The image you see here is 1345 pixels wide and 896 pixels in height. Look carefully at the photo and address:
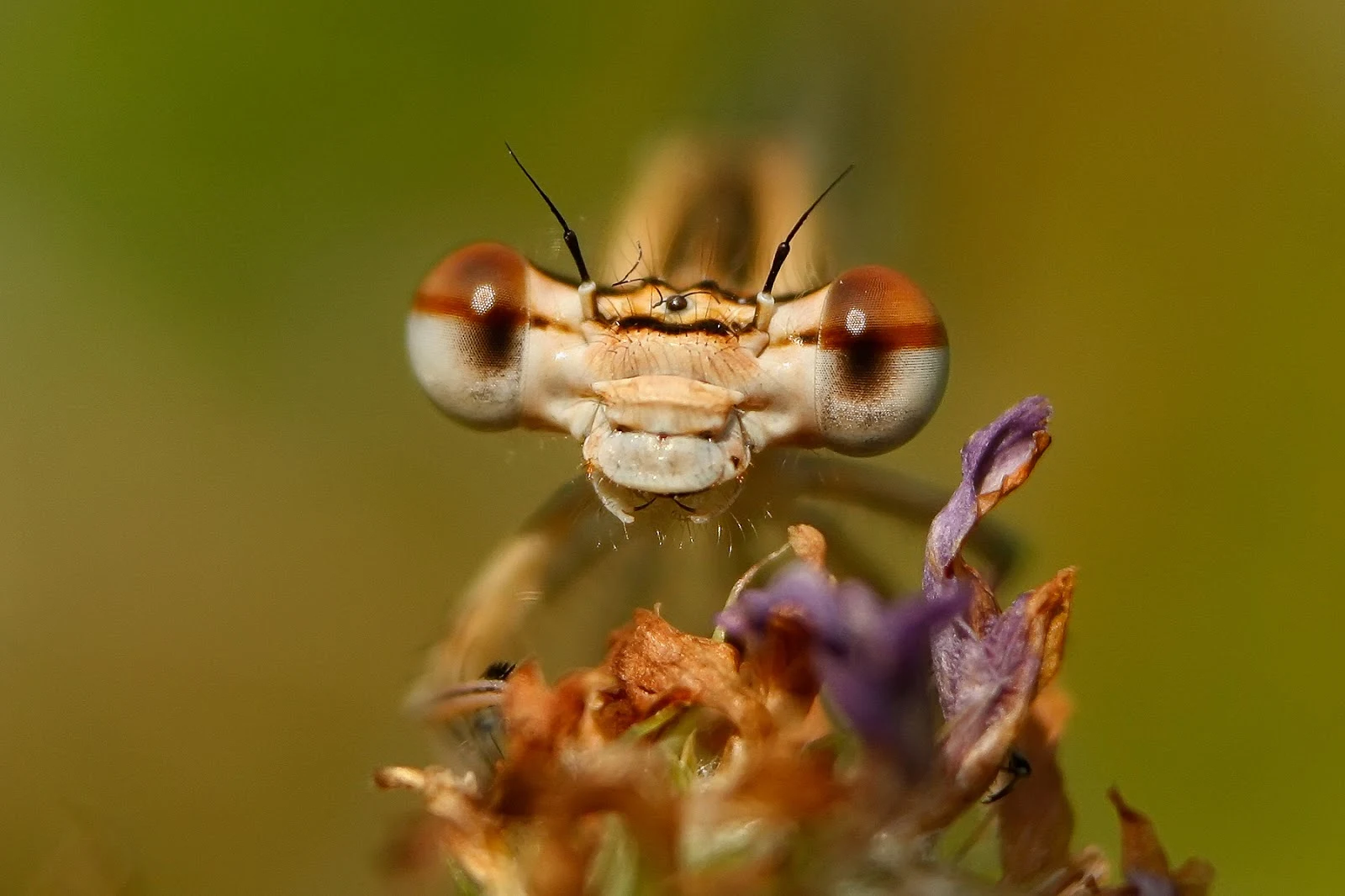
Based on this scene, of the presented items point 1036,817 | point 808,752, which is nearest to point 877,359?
point 1036,817

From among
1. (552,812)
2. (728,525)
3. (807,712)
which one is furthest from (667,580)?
(552,812)

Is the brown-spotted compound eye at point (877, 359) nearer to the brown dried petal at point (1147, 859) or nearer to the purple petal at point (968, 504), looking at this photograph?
the purple petal at point (968, 504)

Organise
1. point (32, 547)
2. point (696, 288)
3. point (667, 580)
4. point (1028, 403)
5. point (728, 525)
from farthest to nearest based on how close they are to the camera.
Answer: point (32, 547) < point (667, 580) < point (728, 525) < point (696, 288) < point (1028, 403)

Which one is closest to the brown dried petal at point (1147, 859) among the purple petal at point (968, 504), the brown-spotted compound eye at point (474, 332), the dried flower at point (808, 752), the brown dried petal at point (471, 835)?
the dried flower at point (808, 752)

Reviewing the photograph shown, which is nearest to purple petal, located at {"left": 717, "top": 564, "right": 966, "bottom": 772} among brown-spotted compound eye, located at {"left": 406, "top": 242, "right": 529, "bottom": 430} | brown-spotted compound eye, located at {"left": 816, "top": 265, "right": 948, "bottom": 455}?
brown-spotted compound eye, located at {"left": 816, "top": 265, "right": 948, "bottom": 455}

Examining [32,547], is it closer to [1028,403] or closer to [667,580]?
[667,580]

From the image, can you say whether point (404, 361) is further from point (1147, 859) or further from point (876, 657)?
point (876, 657)
